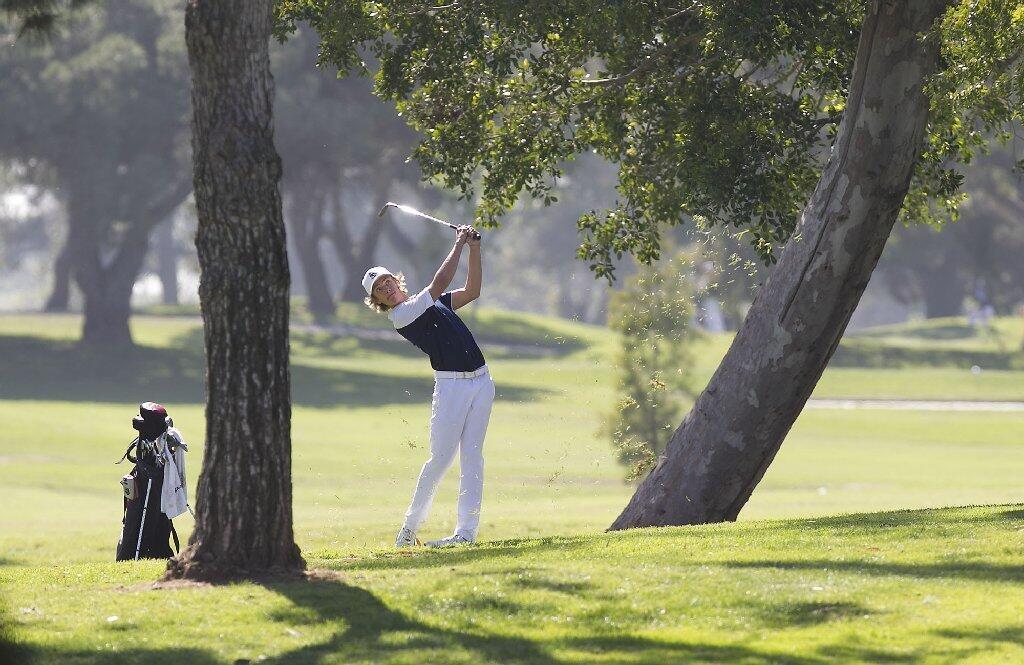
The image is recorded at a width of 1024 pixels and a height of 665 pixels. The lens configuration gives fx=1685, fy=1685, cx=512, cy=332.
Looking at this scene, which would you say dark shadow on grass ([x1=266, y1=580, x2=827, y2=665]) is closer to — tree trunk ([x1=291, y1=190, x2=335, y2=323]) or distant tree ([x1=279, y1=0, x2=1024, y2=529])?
distant tree ([x1=279, y1=0, x2=1024, y2=529])

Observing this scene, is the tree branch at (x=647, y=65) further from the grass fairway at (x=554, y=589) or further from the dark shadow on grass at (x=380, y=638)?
the dark shadow on grass at (x=380, y=638)

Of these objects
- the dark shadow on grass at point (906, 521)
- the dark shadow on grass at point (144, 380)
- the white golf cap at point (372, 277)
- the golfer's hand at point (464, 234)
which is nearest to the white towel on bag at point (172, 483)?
the white golf cap at point (372, 277)

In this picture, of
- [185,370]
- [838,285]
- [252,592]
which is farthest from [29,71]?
[252,592]

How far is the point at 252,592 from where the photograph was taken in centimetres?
938

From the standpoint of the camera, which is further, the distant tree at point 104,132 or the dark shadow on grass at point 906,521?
the distant tree at point 104,132

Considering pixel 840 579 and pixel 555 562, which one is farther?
pixel 555 562

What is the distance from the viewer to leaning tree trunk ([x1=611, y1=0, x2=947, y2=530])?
13836mm

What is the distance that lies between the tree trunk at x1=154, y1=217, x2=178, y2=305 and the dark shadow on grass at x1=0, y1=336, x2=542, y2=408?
5708 cm

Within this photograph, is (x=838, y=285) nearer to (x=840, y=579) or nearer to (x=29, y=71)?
(x=840, y=579)

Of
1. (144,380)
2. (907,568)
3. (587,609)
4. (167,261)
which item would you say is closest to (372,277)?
(587,609)

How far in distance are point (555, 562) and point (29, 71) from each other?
4248cm

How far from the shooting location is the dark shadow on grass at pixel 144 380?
145 ft

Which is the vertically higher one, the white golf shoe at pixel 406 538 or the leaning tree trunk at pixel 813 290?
the leaning tree trunk at pixel 813 290

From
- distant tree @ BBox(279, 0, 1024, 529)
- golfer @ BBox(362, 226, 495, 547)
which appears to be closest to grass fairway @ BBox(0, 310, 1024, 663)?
golfer @ BBox(362, 226, 495, 547)
